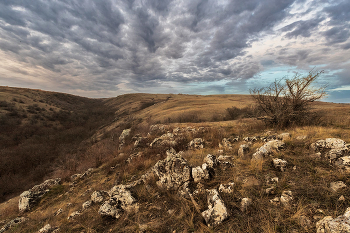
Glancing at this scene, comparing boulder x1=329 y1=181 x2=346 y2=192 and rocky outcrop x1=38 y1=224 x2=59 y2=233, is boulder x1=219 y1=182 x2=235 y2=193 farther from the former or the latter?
rocky outcrop x1=38 y1=224 x2=59 y2=233

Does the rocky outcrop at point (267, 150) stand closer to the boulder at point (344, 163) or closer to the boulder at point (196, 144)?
the boulder at point (344, 163)

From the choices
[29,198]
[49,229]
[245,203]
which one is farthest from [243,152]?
[29,198]

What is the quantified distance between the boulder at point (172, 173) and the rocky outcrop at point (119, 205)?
1.05 meters

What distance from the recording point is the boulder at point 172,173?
16.3ft

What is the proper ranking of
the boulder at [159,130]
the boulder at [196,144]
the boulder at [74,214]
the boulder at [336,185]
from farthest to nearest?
the boulder at [159,130] → the boulder at [196,144] → the boulder at [74,214] → the boulder at [336,185]

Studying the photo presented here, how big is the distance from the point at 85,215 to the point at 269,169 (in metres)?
6.27

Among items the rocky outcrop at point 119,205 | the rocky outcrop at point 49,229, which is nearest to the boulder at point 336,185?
the rocky outcrop at point 119,205

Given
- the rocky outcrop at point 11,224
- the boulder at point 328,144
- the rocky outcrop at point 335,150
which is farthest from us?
the rocky outcrop at point 11,224

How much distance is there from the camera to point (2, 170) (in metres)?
13.1

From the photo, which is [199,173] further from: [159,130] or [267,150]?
[159,130]

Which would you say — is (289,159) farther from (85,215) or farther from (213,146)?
(85,215)

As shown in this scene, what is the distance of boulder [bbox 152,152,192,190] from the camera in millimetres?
4973

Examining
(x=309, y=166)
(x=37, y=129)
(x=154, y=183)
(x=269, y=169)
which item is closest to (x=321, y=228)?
(x=269, y=169)

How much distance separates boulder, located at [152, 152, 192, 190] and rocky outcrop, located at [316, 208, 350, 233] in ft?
10.6
